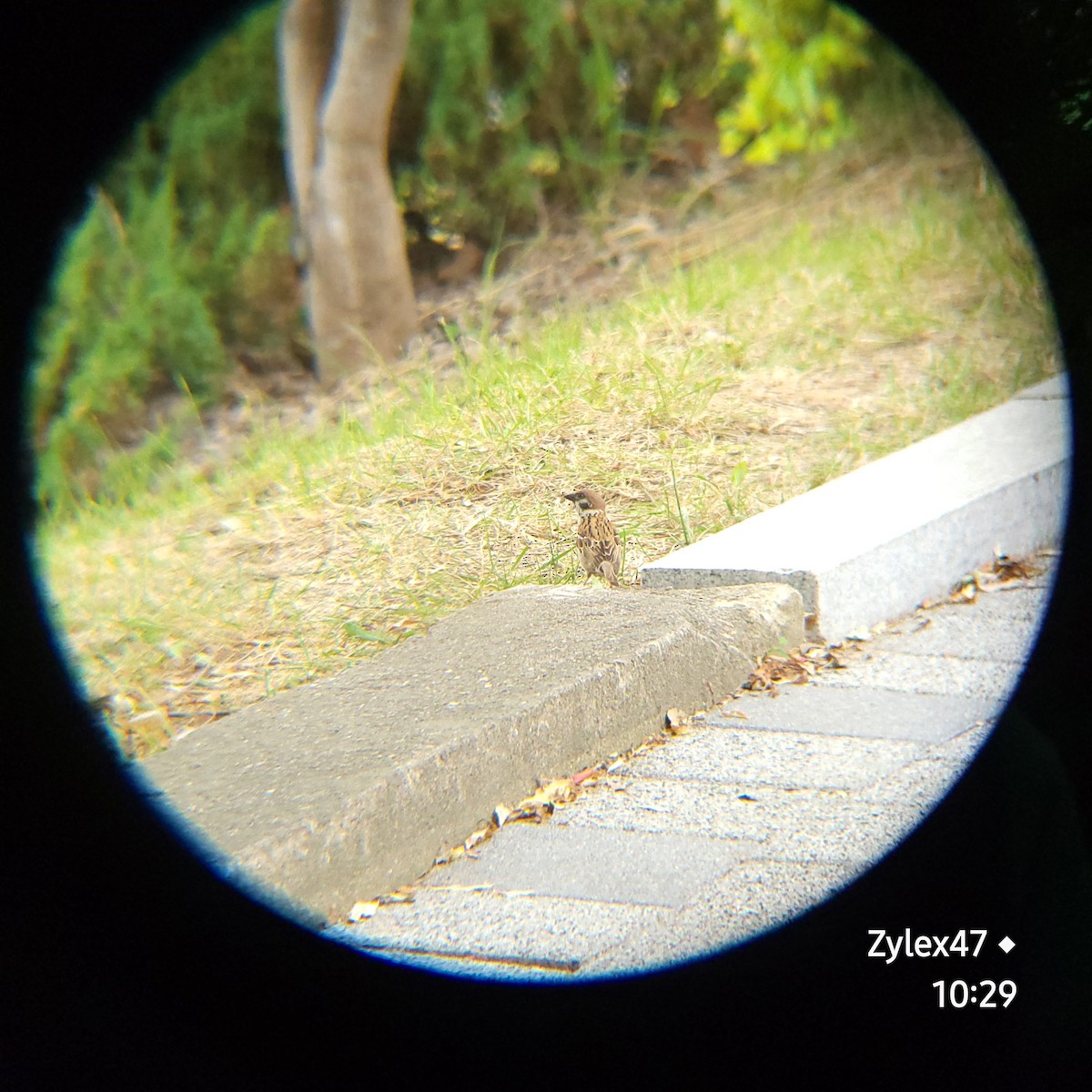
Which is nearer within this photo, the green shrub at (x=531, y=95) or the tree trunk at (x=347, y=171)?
the tree trunk at (x=347, y=171)

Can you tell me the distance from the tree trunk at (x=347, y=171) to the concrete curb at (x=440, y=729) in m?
3.83

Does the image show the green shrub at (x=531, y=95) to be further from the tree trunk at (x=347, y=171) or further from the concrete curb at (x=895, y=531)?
the concrete curb at (x=895, y=531)

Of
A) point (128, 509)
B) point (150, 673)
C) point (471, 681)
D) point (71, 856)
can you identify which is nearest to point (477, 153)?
point (128, 509)

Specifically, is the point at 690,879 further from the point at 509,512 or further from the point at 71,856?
the point at 509,512

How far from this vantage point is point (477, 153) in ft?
22.7

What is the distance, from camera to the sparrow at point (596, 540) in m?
3.03

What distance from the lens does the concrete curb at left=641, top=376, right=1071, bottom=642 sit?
2705 mm

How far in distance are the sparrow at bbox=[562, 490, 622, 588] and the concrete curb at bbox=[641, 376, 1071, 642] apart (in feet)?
0.62
